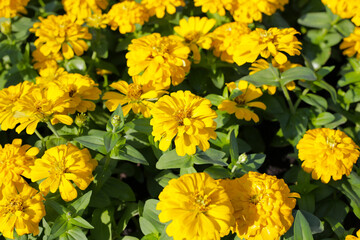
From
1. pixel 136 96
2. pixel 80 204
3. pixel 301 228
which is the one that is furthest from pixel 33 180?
pixel 301 228

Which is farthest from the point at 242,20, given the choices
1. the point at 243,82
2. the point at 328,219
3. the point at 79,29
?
the point at 328,219

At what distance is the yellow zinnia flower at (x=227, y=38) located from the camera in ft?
6.60

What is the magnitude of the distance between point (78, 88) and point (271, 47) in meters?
0.94

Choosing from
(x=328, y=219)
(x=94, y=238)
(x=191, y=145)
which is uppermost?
(x=191, y=145)

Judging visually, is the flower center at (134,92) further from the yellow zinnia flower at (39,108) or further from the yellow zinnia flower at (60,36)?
the yellow zinnia flower at (60,36)

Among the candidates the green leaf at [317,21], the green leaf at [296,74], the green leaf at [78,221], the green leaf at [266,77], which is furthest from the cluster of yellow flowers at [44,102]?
the green leaf at [317,21]

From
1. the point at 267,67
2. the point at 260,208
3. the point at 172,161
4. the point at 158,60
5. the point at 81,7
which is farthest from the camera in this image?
the point at 81,7

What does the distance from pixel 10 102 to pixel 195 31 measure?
3.51 ft

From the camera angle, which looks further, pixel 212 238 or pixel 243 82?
pixel 243 82

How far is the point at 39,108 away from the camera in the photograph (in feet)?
5.43

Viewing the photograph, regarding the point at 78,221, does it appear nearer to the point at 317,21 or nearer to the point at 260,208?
the point at 260,208

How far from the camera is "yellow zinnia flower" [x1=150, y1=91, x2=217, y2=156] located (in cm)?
143

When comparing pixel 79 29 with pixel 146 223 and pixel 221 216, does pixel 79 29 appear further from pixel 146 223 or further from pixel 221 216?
pixel 221 216

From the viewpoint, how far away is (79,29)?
214cm
